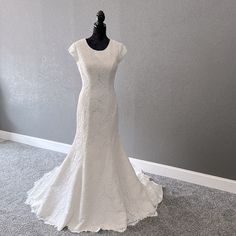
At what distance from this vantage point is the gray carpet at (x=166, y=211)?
1.91m

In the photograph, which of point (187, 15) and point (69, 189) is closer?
point (69, 189)

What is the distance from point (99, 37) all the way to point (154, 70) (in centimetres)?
72

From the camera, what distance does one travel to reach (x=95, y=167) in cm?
201

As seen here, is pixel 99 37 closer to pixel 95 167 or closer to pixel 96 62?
pixel 96 62

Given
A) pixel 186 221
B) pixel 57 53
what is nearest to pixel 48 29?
pixel 57 53

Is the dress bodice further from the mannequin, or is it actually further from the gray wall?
the gray wall

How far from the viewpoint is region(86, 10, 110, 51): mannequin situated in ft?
6.42

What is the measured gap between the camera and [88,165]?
200 centimetres

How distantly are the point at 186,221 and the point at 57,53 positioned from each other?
2.01 meters

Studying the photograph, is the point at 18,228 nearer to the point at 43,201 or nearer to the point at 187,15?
the point at 43,201


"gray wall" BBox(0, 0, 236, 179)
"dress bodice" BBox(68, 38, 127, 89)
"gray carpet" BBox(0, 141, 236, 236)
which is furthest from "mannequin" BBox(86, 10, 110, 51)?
"gray carpet" BBox(0, 141, 236, 236)

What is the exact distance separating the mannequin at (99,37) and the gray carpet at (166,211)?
4.07 feet

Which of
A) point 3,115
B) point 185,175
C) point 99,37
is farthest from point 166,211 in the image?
point 3,115

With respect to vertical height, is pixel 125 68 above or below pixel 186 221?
above
